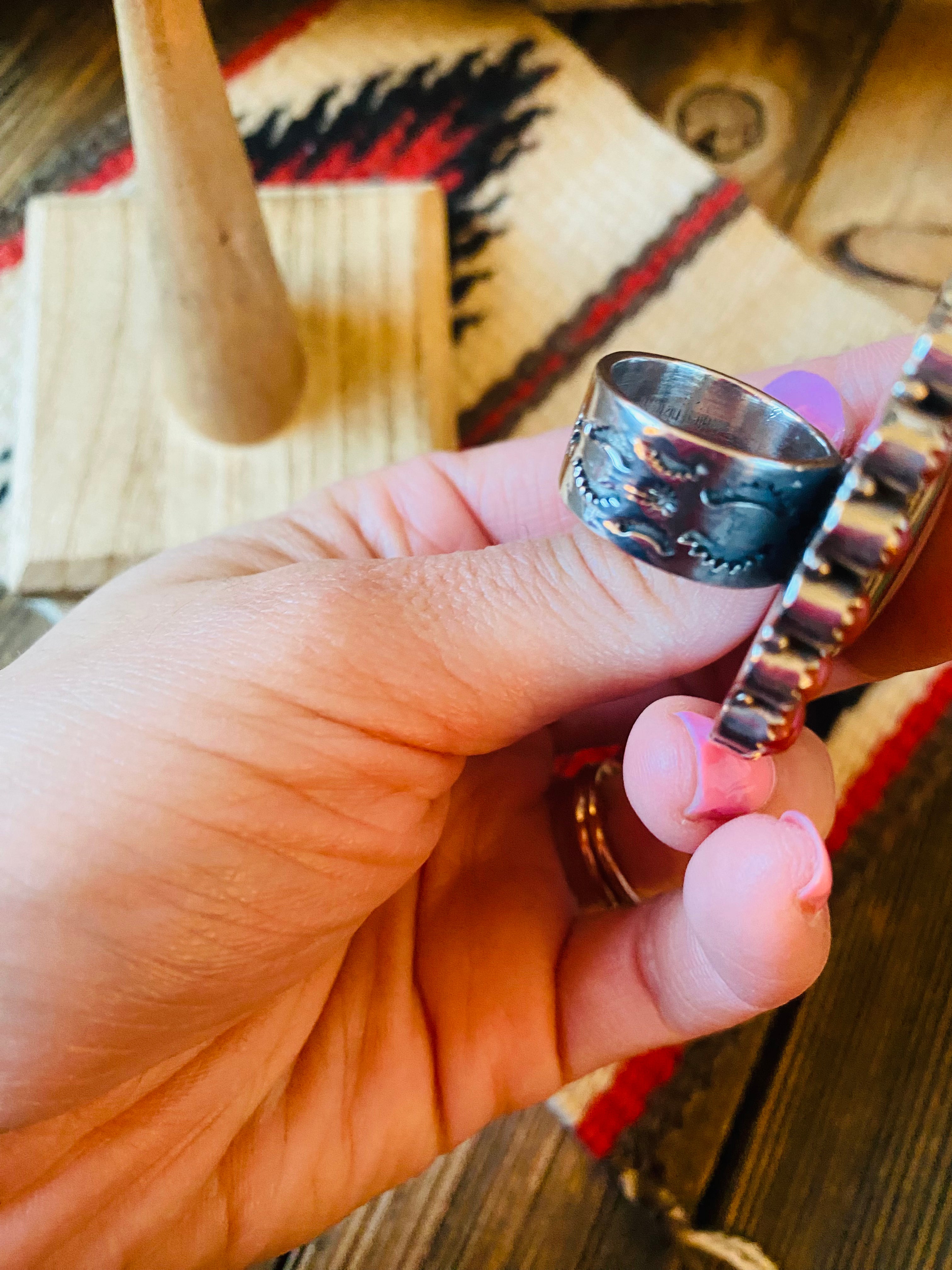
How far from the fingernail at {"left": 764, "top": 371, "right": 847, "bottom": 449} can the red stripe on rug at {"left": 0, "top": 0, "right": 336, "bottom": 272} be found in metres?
0.51

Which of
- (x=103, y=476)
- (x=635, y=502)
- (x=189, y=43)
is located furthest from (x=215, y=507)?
(x=635, y=502)

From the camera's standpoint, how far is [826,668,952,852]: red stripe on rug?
562mm

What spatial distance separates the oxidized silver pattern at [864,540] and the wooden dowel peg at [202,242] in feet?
1.10

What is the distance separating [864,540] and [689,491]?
0.05m

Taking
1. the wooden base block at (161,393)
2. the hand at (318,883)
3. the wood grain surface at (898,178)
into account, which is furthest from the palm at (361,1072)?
the wood grain surface at (898,178)

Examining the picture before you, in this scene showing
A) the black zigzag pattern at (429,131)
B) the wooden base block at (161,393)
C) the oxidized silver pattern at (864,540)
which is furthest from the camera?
the black zigzag pattern at (429,131)

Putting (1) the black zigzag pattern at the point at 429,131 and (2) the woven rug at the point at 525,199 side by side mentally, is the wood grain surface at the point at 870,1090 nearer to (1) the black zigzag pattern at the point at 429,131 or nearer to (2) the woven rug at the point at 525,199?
(2) the woven rug at the point at 525,199

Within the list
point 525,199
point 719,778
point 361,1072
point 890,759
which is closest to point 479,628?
point 719,778

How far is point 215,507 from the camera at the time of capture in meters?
0.59

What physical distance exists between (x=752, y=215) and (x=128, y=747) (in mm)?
558

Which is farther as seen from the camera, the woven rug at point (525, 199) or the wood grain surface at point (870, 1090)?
the woven rug at point (525, 199)

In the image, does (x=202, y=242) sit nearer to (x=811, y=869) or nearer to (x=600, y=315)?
(x=600, y=315)

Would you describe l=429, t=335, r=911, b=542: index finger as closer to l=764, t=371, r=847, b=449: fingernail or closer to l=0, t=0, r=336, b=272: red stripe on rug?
l=764, t=371, r=847, b=449: fingernail

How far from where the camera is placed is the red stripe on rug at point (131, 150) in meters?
0.69
